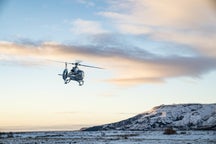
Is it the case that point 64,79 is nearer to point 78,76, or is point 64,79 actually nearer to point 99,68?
point 78,76

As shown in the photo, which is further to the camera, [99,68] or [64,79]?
[64,79]

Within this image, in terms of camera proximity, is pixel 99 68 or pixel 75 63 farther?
pixel 75 63

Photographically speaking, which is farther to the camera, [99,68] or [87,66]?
[87,66]

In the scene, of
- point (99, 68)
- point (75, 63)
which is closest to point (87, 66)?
point (75, 63)

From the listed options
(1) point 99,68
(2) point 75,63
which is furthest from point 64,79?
(1) point 99,68

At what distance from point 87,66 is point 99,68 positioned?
862 cm

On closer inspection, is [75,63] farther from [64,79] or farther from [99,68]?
[99,68]

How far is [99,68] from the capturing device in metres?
76.9

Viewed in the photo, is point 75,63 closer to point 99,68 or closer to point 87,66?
point 87,66

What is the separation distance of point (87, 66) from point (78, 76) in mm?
5352

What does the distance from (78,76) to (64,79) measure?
4623 mm

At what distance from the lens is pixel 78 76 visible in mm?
80312

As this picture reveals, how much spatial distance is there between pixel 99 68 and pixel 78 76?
5367 millimetres
